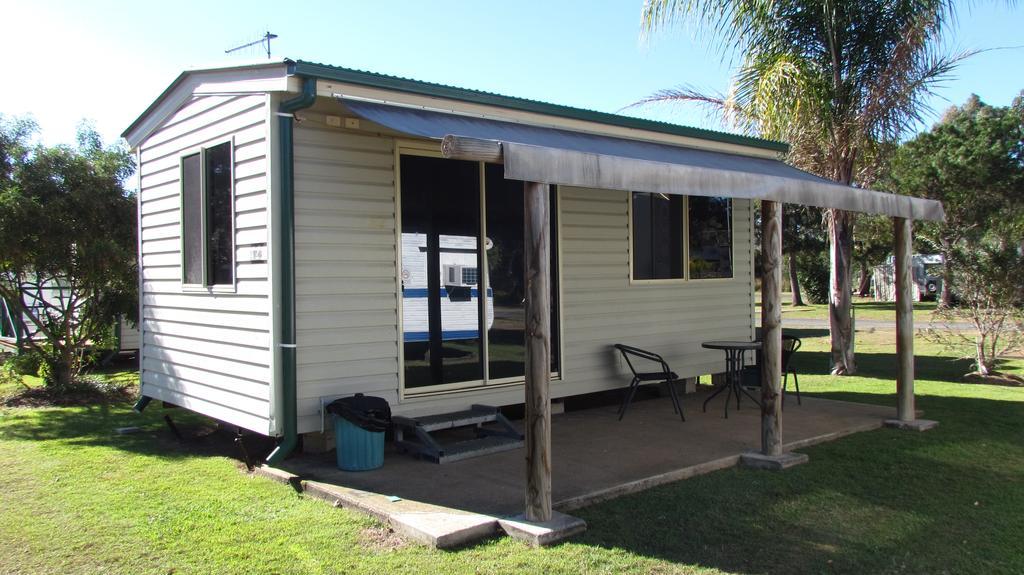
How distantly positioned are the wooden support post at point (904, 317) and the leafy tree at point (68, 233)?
7.96 m

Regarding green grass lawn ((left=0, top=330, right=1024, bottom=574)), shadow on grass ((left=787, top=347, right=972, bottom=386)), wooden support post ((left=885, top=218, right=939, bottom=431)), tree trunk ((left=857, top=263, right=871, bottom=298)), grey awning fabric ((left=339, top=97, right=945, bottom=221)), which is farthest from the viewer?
tree trunk ((left=857, top=263, right=871, bottom=298))

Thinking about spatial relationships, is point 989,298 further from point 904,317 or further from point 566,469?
point 566,469

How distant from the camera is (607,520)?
4.17 m

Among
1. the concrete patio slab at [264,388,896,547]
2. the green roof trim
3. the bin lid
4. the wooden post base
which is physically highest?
the green roof trim

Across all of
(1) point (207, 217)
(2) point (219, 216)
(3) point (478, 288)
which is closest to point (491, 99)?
(3) point (478, 288)

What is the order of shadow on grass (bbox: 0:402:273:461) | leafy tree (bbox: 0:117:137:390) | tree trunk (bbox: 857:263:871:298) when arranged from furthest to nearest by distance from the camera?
tree trunk (bbox: 857:263:871:298)
leafy tree (bbox: 0:117:137:390)
shadow on grass (bbox: 0:402:273:461)

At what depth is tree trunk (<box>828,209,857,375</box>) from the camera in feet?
34.4

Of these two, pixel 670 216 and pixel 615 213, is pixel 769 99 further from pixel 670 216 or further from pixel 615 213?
pixel 615 213

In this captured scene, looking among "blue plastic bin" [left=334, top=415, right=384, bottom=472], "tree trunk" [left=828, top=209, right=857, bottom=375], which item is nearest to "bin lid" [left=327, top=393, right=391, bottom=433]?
"blue plastic bin" [left=334, top=415, right=384, bottom=472]

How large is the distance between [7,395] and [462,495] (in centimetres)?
723

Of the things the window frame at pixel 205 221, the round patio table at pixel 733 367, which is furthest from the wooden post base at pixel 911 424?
the window frame at pixel 205 221

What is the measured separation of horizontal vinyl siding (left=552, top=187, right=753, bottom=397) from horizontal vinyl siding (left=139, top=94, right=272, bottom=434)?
273 cm

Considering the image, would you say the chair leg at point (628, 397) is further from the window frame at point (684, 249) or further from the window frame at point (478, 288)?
the window frame at point (684, 249)

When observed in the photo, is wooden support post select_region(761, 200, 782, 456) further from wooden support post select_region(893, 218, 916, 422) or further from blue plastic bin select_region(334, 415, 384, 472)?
blue plastic bin select_region(334, 415, 384, 472)
